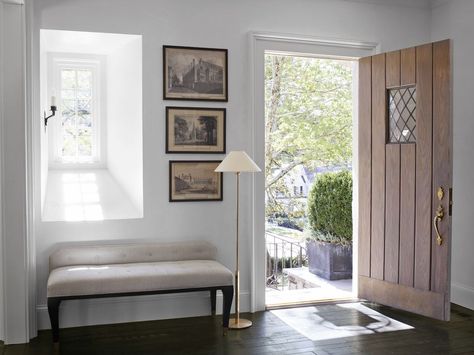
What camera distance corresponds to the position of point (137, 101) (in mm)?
4668

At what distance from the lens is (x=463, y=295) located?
16.4 feet

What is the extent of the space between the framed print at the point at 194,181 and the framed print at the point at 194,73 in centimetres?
57

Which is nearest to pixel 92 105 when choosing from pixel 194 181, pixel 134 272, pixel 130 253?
pixel 194 181

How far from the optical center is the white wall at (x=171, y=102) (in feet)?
14.4


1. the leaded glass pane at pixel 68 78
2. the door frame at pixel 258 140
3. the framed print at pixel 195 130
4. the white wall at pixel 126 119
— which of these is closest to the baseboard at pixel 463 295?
the door frame at pixel 258 140

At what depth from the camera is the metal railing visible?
315 inches

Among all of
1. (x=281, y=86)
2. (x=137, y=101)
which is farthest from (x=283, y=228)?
(x=137, y=101)

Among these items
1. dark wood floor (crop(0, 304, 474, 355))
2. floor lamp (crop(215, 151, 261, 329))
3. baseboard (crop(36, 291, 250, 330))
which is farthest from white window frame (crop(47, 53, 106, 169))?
dark wood floor (crop(0, 304, 474, 355))

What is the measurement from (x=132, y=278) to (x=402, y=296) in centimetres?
230

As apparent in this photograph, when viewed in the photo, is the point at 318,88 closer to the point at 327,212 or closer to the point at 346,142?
the point at 346,142

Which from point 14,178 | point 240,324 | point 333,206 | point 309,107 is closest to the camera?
point 14,178

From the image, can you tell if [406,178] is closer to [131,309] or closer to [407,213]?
[407,213]

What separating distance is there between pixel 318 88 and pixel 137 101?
4.55 m

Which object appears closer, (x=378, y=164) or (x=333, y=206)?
(x=378, y=164)
